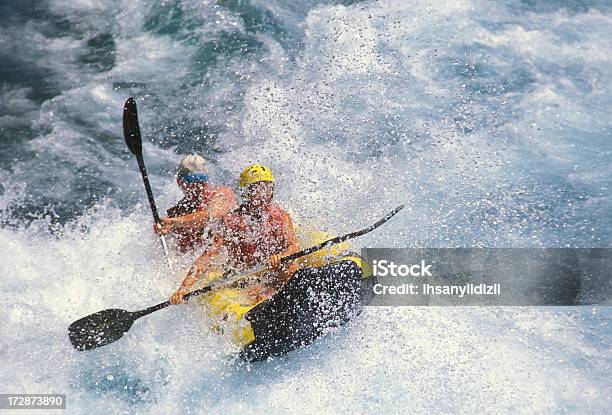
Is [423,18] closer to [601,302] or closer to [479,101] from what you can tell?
[479,101]

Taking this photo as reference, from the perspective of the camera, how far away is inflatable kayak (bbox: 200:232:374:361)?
4.25 meters

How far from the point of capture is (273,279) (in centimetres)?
454

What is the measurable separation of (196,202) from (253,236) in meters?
0.66

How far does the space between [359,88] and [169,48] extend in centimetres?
251

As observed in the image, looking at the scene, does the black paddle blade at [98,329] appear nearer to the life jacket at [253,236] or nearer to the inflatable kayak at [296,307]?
the inflatable kayak at [296,307]

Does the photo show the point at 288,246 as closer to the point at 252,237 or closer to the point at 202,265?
the point at 252,237

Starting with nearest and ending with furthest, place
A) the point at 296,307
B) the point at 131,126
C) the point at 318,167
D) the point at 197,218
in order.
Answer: the point at 296,307 < the point at 197,218 < the point at 131,126 < the point at 318,167

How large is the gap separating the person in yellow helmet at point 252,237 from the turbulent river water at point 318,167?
0.48 metres

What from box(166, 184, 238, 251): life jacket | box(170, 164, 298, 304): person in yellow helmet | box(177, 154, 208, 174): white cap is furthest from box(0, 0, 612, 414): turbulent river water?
box(177, 154, 208, 174): white cap

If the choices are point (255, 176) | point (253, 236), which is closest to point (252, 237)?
point (253, 236)

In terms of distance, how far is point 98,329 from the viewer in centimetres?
450

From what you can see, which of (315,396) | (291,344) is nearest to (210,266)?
(291,344)

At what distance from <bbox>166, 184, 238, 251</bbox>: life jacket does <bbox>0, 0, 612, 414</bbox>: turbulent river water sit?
0.19 m

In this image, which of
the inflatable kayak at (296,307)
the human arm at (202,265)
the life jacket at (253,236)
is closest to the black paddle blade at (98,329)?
the human arm at (202,265)
